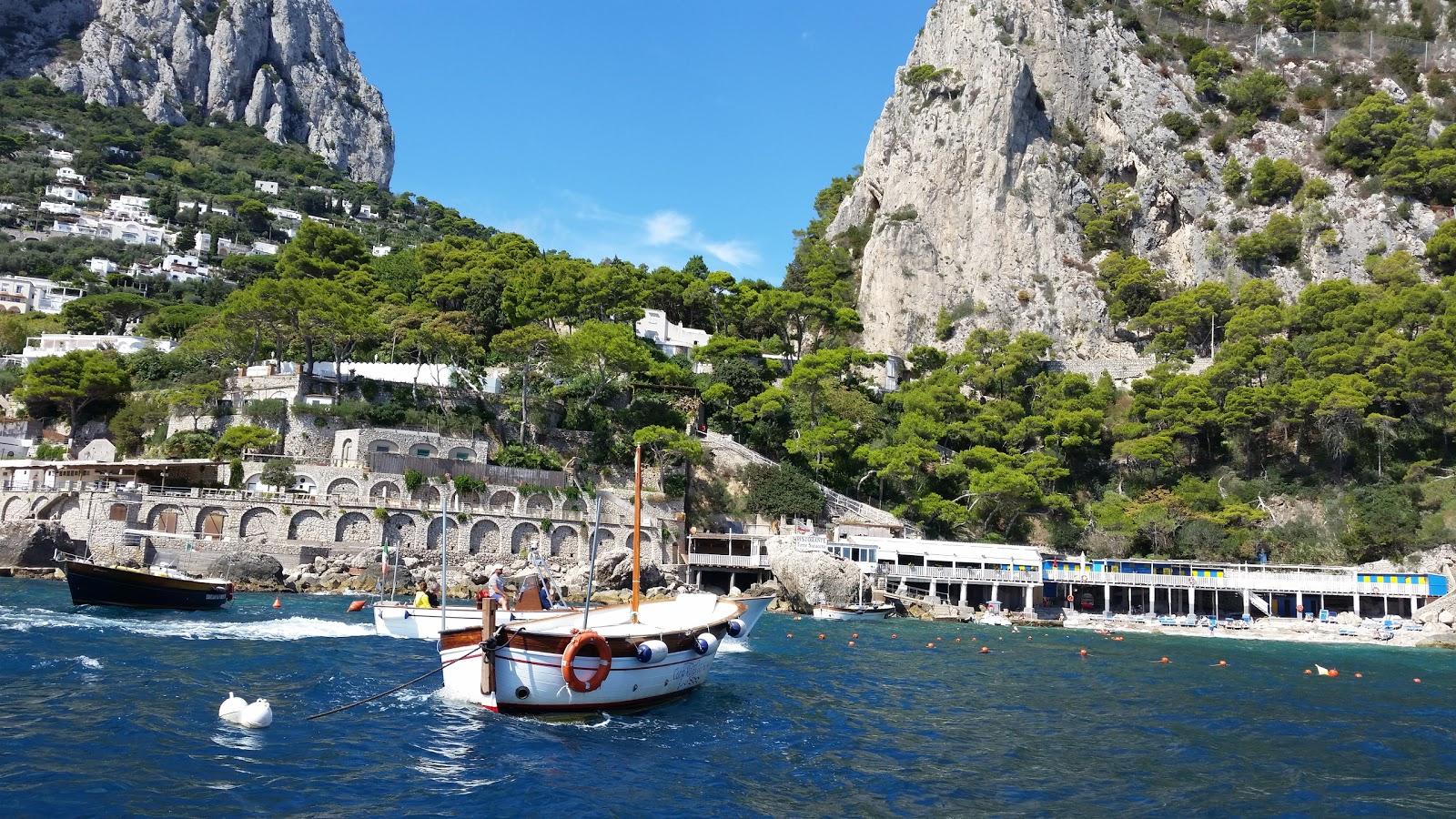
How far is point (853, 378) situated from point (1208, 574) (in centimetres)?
2379

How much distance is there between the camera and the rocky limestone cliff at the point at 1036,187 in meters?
69.5

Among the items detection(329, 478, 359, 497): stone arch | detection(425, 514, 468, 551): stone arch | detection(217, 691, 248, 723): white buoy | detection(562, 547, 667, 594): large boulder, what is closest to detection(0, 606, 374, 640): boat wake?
detection(217, 691, 248, 723): white buoy

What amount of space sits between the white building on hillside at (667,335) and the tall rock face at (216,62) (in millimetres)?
90083

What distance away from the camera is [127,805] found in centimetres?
1026

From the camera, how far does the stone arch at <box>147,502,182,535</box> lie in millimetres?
40438

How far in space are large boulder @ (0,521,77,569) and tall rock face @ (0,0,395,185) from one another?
10169 centimetres

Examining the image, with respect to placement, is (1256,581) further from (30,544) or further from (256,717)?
(30,544)

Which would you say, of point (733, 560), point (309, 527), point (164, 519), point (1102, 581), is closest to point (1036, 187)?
point (1102, 581)

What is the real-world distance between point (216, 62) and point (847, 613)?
12394 centimetres

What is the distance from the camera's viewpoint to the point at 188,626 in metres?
24.8

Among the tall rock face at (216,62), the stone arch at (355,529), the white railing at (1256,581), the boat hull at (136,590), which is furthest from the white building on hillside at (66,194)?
the white railing at (1256,581)

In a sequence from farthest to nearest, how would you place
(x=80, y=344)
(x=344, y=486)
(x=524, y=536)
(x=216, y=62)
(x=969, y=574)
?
(x=216, y=62), (x=80, y=344), (x=969, y=574), (x=524, y=536), (x=344, y=486)

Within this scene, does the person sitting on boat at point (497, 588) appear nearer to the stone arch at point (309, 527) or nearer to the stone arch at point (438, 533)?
the stone arch at point (309, 527)

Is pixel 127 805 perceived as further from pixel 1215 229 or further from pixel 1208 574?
pixel 1215 229
